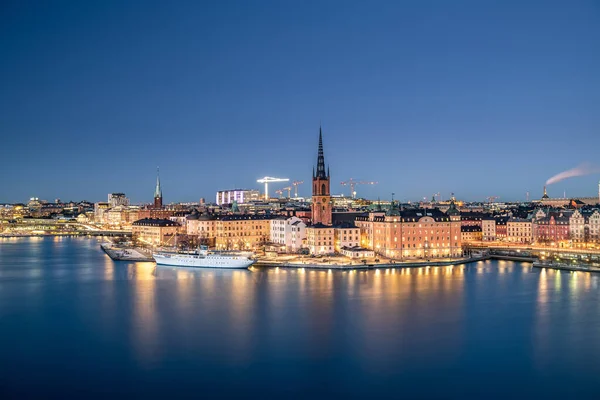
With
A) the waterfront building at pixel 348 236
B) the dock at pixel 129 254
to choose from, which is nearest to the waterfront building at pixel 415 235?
the waterfront building at pixel 348 236

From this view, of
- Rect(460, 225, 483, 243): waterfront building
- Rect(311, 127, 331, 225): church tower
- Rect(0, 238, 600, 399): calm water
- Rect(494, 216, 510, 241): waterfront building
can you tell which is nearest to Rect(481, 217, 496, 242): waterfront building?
Rect(460, 225, 483, 243): waterfront building

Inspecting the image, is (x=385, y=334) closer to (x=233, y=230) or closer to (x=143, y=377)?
(x=143, y=377)

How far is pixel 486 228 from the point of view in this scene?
34844 millimetres

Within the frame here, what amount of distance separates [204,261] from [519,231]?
19039mm

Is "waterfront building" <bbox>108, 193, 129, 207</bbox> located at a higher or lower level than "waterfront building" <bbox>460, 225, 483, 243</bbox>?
higher

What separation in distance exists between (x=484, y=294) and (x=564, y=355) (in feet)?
19.8

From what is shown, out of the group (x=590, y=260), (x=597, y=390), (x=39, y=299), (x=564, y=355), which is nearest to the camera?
(x=597, y=390)

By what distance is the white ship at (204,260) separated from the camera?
24.8 m

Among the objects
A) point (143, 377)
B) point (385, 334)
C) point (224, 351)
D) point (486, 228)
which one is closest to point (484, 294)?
point (385, 334)

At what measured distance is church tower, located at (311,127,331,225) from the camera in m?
31.8

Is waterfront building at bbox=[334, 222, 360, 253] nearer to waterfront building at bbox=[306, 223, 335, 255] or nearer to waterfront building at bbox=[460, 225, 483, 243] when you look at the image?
waterfront building at bbox=[306, 223, 335, 255]

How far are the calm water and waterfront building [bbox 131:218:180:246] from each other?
15.1 metres

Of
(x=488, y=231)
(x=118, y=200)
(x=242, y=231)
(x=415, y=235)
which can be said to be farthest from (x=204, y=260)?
(x=118, y=200)

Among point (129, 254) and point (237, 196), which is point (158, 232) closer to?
point (129, 254)
